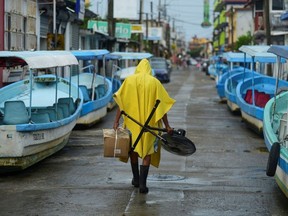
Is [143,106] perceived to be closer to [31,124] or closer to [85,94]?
[31,124]

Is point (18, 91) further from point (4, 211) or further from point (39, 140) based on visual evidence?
point (4, 211)

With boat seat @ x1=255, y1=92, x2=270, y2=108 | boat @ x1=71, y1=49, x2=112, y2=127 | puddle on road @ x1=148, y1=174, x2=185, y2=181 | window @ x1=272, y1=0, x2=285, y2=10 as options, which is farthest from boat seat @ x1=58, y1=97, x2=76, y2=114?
window @ x1=272, y1=0, x2=285, y2=10

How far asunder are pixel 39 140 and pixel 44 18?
1688 cm

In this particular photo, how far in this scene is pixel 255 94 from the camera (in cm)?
1927

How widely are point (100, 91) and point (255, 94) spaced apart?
5.22 m

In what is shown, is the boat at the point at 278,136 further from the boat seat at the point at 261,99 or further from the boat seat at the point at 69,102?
the boat seat at the point at 261,99

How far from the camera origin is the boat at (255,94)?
16.5 metres

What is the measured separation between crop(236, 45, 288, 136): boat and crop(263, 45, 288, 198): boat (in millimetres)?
2990

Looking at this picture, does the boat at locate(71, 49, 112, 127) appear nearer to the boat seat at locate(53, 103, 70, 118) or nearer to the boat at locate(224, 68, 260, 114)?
the boat seat at locate(53, 103, 70, 118)

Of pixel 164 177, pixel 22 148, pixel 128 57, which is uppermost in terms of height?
pixel 128 57

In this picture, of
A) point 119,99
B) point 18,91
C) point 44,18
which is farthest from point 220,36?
point 119,99

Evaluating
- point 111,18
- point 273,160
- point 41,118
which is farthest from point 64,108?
point 111,18

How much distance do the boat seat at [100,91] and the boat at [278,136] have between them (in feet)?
29.9

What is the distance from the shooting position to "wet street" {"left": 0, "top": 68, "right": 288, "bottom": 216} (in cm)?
840
